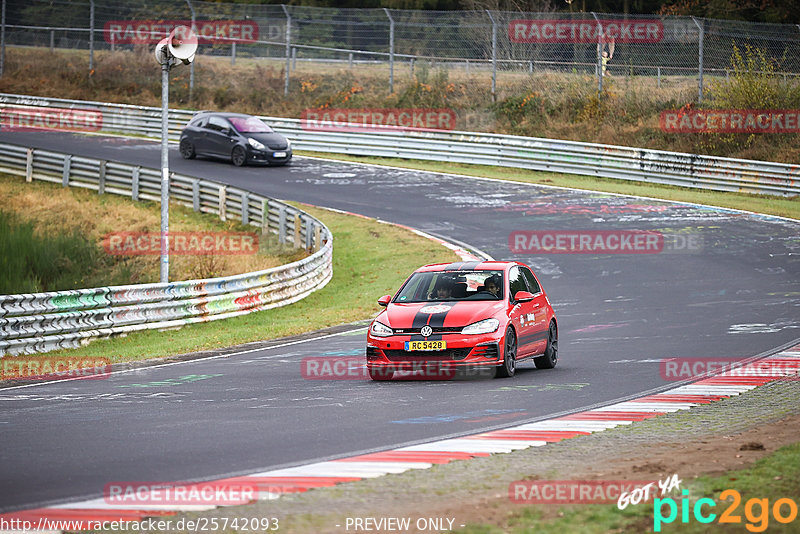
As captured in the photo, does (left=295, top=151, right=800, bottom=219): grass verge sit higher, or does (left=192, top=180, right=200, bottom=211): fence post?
(left=295, top=151, right=800, bottom=219): grass verge

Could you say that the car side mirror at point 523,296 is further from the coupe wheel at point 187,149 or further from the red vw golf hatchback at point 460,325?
the coupe wheel at point 187,149

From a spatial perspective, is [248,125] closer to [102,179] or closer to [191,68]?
[102,179]

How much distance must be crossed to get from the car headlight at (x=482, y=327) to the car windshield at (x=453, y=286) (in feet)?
2.63

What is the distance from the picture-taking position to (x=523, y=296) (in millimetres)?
13484

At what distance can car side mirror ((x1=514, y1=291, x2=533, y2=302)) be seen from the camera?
43.8 ft

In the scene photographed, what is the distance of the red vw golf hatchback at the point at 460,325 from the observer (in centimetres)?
1262

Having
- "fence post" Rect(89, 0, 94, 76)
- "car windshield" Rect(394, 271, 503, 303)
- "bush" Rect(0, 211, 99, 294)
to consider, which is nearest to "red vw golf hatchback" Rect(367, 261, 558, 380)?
"car windshield" Rect(394, 271, 503, 303)

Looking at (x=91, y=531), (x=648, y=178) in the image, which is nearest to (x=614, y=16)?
(x=648, y=178)

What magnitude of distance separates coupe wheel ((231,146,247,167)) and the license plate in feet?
86.8

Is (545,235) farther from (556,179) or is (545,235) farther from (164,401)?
(164,401)

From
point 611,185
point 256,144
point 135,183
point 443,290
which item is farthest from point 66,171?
point 443,290

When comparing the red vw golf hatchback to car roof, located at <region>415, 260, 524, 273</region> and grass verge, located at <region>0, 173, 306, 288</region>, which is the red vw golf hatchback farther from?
grass verge, located at <region>0, 173, 306, 288</region>

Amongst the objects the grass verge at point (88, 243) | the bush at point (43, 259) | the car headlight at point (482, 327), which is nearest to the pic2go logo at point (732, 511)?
the car headlight at point (482, 327)

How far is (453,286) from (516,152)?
83.6 feet
